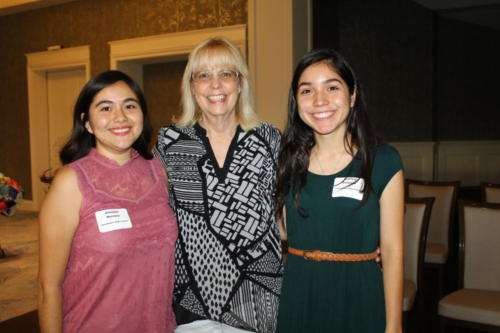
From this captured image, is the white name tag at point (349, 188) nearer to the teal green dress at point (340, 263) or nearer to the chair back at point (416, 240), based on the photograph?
the teal green dress at point (340, 263)

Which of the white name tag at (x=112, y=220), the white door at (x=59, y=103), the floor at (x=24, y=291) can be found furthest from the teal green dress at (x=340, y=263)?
the white door at (x=59, y=103)

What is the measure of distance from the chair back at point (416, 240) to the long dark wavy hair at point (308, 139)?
153 cm

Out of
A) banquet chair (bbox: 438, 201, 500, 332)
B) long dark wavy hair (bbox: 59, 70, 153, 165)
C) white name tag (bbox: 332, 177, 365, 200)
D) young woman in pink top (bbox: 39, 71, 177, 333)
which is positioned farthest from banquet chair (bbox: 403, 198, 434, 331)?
long dark wavy hair (bbox: 59, 70, 153, 165)

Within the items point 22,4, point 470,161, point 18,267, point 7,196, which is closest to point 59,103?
point 22,4

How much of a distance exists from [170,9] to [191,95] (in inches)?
182

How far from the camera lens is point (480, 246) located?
273cm

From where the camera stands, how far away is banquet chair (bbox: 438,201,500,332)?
8.34ft

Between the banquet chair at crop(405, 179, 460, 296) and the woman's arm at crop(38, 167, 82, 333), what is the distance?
3081mm

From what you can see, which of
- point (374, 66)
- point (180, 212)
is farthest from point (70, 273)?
point (374, 66)

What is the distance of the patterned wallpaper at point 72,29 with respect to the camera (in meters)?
5.86

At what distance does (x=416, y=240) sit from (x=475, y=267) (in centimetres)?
38

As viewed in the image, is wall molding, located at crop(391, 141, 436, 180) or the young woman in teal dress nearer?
the young woman in teal dress

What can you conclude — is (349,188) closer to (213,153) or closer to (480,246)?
(213,153)

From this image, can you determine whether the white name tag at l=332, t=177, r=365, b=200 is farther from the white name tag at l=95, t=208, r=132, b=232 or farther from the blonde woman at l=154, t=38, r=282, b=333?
the white name tag at l=95, t=208, r=132, b=232
